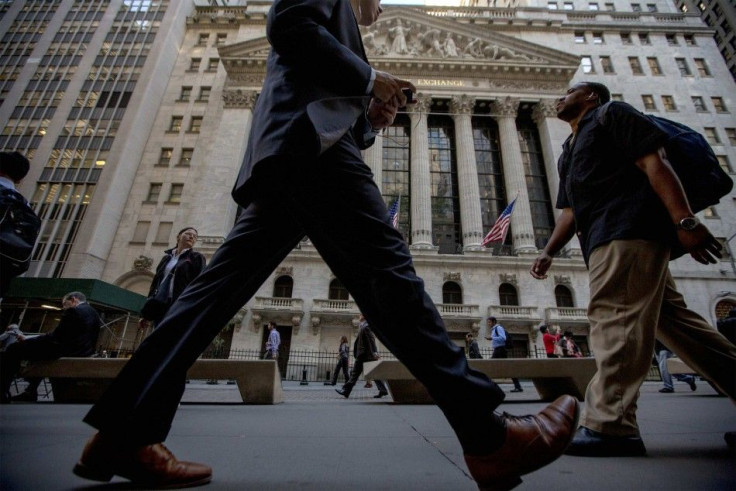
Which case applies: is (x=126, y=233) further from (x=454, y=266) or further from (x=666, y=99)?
(x=666, y=99)

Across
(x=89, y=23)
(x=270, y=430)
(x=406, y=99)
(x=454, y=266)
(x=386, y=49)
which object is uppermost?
(x=89, y=23)

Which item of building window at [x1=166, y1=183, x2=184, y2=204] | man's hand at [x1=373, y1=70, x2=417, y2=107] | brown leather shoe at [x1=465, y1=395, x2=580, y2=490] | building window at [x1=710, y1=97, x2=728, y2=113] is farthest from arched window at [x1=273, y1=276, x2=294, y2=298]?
building window at [x1=710, y1=97, x2=728, y2=113]

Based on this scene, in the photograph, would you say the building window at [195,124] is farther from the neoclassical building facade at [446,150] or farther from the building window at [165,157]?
the building window at [165,157]

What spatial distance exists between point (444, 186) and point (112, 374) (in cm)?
2520

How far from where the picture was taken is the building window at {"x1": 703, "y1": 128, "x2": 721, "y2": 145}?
28391mm

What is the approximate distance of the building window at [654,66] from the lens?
1247 inches

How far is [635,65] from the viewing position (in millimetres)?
32156

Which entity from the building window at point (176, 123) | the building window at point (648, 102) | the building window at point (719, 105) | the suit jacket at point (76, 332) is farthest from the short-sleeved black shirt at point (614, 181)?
the building window at point (719, 105)

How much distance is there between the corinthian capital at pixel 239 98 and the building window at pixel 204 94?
3.06 meters

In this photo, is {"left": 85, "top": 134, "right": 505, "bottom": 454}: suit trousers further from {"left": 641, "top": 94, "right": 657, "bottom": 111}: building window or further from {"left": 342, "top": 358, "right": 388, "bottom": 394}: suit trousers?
{"left": 641, "top": 94, "right": 657, "bottom": 111}: building window

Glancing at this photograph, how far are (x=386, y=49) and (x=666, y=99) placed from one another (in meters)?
23.7

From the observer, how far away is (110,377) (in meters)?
4.89

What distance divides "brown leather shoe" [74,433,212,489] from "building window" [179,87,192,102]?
34.9 m

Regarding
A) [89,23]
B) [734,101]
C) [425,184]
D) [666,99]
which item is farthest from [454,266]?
[89,23]
